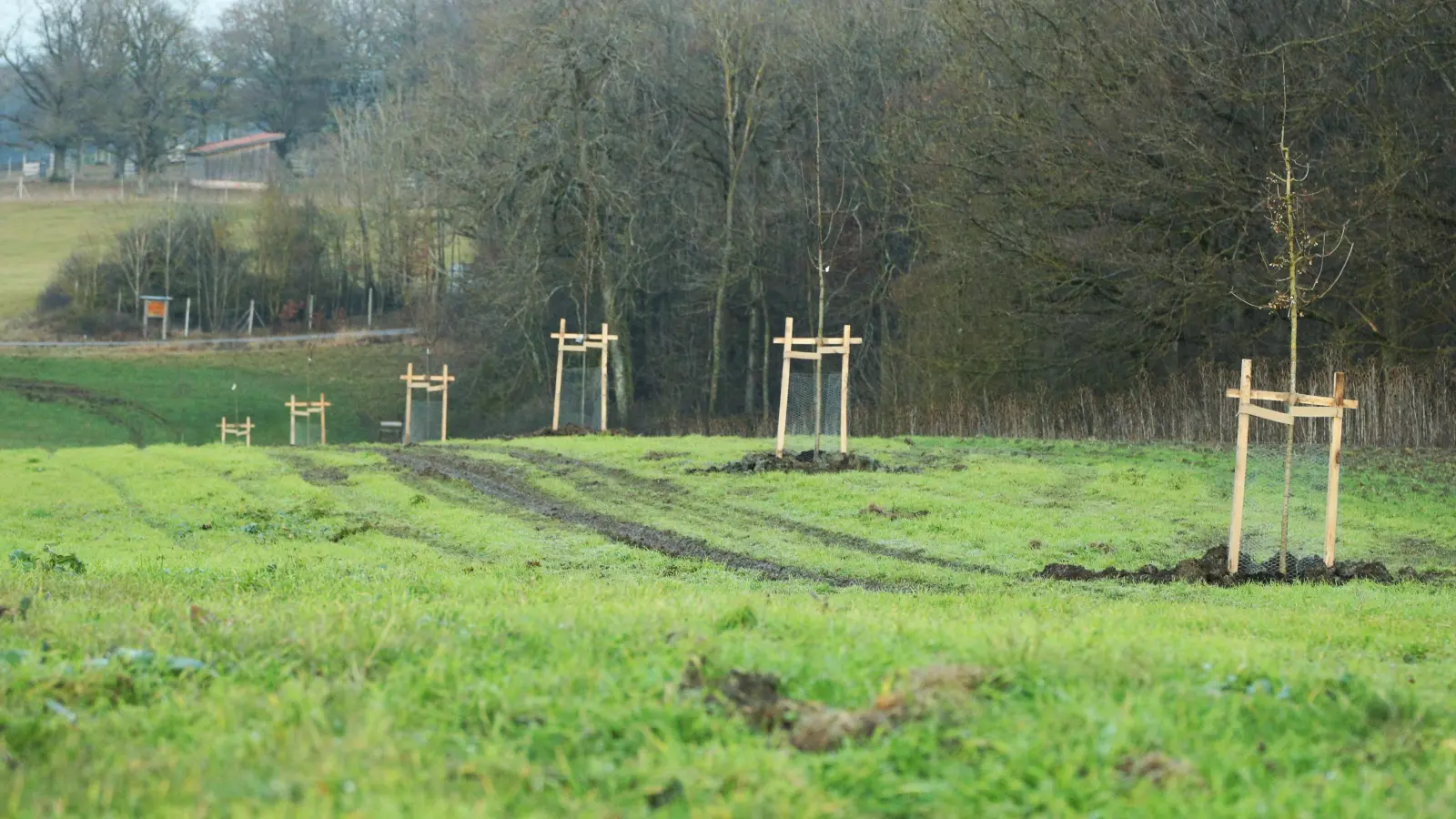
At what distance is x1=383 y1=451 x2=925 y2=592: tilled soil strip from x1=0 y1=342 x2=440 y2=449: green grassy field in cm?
2933

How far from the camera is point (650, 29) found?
50.8 metres

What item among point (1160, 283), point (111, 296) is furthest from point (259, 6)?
point (1160, 283)

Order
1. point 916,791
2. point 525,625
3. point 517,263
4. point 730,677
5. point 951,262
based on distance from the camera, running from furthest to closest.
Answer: point 517,263, point 951,262, point 525,625, point 730,677, point 916,791

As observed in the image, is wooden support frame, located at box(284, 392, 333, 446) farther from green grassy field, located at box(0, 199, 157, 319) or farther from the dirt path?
green grassy field, located at box(0, 199, 157, 319)

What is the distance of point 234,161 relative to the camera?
97375mm

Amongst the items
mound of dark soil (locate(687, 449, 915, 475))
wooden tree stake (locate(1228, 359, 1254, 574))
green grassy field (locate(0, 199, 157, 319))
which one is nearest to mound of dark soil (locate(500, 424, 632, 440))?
mound of dark soil (locate(687, 449, 915, 475))

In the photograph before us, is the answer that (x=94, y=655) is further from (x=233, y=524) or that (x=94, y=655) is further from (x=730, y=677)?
(x=233, y=524)

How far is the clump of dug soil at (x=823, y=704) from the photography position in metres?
5.41

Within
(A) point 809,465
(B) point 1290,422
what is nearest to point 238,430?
(A) point 809,465

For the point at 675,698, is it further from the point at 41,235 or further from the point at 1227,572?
the point at 41,235

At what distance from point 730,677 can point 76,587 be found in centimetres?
604

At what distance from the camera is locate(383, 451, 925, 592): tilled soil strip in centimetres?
1506

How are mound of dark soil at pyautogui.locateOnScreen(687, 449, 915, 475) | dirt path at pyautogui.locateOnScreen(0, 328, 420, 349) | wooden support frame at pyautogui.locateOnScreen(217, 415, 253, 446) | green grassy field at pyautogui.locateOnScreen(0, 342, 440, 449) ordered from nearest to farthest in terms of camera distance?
mound of dark soil at pyautogui.locateOnScreen(687, 449, 915, 475), wooden support frame at pyautogui.locateOnScreen(217, 415, 253, 446), green grassy field at pyautogui.locateOnScreen(0, 342, 440, 449), dirt path at pyautogui.locateOnScreen(0, 328, 420, 349)

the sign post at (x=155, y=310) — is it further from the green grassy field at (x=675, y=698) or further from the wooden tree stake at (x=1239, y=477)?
the wooden tree stake at (x=1239, y=477)
